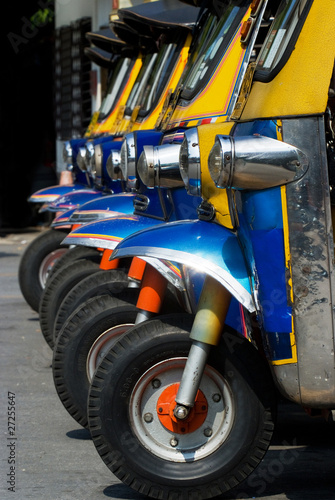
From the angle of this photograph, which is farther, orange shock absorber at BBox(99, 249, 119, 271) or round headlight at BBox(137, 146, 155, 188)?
orange shock absorber at BBox(99, 249, 119, 271)

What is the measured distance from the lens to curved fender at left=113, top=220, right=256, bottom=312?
3674 millimetres

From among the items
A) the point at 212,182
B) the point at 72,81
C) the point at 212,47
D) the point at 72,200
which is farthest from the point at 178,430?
the point at 72,81

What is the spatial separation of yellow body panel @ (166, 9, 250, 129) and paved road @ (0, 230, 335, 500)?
1.51 m

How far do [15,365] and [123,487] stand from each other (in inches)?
108

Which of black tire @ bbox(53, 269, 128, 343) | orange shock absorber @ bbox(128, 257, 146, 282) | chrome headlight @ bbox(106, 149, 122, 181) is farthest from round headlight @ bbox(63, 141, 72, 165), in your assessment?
orange shock absorber @ bbox(128, 257, 146, 282)

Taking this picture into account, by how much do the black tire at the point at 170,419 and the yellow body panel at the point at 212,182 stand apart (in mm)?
436

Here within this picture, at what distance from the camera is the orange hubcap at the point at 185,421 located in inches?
151

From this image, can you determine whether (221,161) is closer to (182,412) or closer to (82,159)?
(182,412)

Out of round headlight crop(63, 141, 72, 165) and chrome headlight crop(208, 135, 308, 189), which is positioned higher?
chrome headlight crop(208, 135, 308, 189)

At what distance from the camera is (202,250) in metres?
3.75

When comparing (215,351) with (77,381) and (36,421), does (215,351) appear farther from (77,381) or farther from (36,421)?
(36,421)

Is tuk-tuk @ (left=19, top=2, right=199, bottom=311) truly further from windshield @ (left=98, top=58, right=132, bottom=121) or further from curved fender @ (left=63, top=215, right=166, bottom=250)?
curved fender @ (left=63, top=215, right=166, bottom=250)

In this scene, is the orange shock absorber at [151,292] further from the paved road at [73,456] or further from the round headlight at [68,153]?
the round headlight at [68,153]

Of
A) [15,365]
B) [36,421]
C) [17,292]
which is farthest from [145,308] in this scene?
[17,292]
